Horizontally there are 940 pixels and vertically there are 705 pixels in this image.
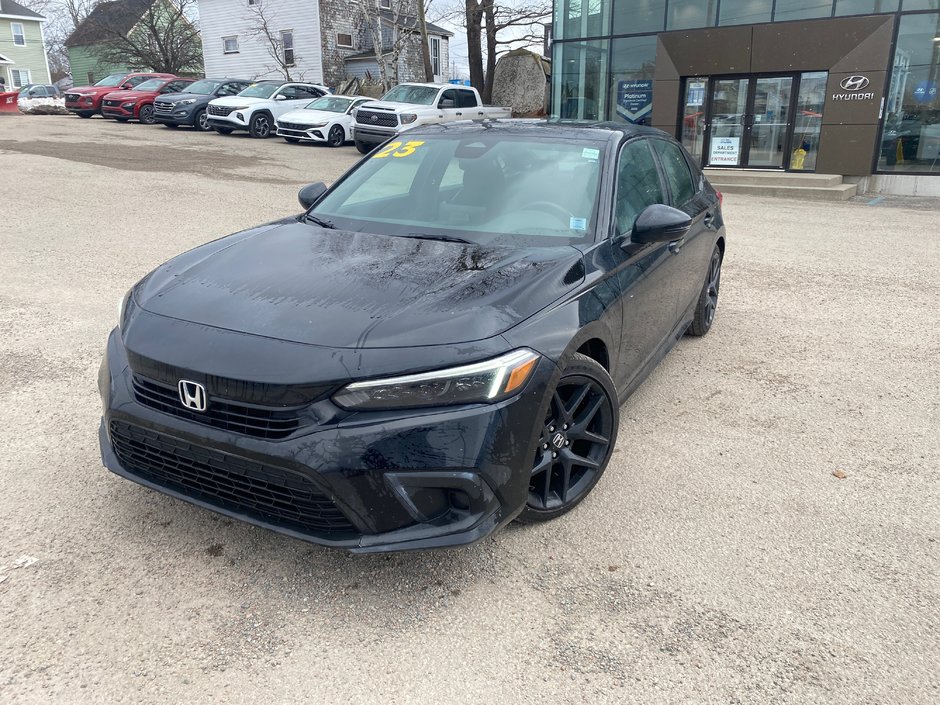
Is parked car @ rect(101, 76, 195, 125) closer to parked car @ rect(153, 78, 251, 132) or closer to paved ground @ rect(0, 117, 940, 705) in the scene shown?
parked car @ rect(153, 78, 251, 132)

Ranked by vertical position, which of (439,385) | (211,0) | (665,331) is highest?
(211,0)

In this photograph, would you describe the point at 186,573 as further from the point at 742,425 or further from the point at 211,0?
the point at 211,0

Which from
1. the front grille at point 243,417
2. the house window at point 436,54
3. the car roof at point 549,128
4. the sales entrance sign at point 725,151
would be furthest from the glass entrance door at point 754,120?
the house window at point 436,54

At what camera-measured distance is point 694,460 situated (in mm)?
3766

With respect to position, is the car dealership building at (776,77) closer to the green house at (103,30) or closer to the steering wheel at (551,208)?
the steering wheel at (551,208)

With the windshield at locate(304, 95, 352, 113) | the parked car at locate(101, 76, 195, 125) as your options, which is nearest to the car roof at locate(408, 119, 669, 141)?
the windshield at locate(304, 95, 352, 113)

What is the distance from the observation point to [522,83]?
27234 millimetres

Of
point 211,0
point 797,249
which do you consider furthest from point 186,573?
point 211,0

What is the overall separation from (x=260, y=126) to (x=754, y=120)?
1367 cm

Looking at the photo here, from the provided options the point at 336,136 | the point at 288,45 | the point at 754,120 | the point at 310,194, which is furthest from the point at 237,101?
the point at 288,45

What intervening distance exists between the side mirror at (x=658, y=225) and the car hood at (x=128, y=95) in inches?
974

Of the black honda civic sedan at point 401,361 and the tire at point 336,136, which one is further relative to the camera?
the tire at point 336,136

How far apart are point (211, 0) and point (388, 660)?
46.5 metres

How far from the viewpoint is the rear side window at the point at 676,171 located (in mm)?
4711
